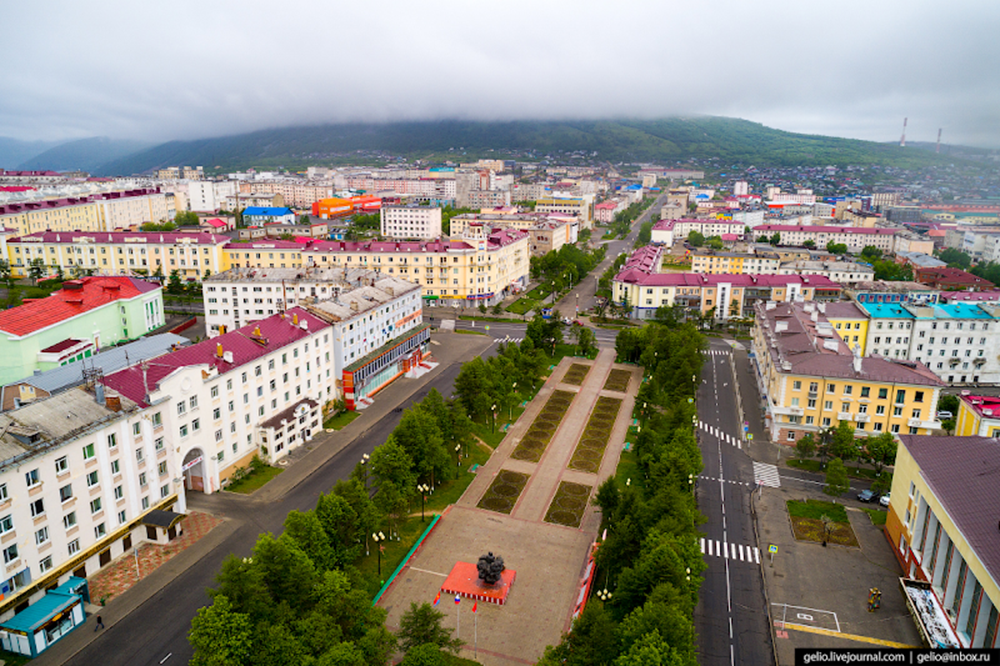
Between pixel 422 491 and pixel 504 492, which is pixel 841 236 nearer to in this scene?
pixel 504 492

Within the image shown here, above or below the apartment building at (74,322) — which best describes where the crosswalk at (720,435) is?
below

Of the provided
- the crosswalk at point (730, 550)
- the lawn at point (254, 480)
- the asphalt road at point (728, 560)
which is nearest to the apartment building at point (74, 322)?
the lawn at point (254, 480)

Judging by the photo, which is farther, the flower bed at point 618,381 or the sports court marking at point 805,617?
the flower bed at point 618,381

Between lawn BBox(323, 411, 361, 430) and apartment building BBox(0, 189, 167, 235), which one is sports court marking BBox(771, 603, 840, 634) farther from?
apartment building BBox(0, 189, 167, 235)

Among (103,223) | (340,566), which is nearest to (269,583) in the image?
(340,566)

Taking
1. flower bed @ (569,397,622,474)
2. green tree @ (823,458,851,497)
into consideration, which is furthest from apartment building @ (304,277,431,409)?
green tree @ (823,458,851,497)

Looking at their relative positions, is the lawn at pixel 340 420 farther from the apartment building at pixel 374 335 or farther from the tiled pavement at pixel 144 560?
the tiled pavement at pixel 144 560

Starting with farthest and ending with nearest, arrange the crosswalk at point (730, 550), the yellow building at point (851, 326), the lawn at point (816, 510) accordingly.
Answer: the yellow building at point (851, 326) < the lawn at point (816, 510) < the crosswalk at point (730, 550)
